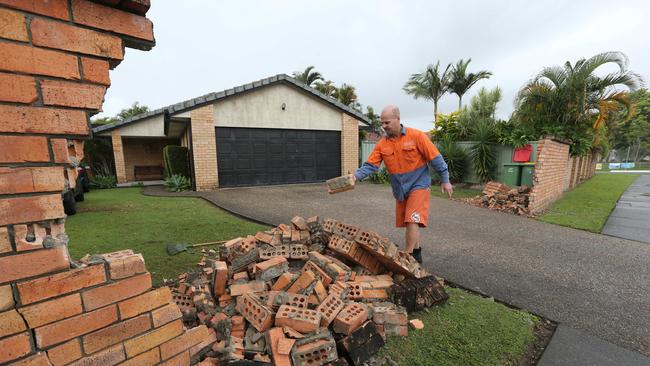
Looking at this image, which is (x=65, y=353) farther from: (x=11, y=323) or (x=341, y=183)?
(x=341, y=183)

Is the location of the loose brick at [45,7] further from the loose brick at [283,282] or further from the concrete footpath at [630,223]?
the concrete footpath at [630,223]

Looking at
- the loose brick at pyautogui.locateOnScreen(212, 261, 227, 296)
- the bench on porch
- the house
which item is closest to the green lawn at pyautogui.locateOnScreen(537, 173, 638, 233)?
the loose brick at pyautogui.locateOnScreen(212, 261, 227, 296)

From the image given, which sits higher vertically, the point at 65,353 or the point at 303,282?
the point at 65,353

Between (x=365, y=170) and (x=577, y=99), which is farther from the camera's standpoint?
(x=577, y=99)

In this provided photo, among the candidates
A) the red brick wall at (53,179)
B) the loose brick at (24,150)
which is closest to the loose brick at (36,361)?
the red brick wall at (53,179)

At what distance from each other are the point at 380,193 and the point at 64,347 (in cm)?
852

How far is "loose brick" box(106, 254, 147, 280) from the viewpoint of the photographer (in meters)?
1.37

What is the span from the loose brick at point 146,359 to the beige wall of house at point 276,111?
30.3 ft

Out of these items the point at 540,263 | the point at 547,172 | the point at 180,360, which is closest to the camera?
the point at 180,360

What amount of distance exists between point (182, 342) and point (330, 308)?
0.97 meters

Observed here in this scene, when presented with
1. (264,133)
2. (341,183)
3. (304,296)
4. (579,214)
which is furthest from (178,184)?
(579,214)

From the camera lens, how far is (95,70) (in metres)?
1.30

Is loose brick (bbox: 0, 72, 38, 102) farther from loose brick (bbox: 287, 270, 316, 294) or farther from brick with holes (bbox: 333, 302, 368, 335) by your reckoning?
brick with holes (bbox: 333, 302, 368, 335)

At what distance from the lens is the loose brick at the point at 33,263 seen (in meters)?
1.10
